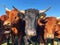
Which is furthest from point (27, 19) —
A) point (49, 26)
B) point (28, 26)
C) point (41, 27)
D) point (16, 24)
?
point (49, 26)

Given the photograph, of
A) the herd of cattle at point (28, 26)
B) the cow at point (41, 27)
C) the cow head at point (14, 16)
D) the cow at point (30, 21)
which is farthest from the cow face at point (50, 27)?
the cow head at point (14, 16)

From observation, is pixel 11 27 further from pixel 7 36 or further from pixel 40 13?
pixel 40 13

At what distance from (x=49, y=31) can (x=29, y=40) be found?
848 mm

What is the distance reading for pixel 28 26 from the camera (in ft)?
25.9

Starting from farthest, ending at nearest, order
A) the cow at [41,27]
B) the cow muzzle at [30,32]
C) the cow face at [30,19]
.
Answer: the cow at [41,27]
the cow face at [30,19]
the cow muzzle at [30,32]

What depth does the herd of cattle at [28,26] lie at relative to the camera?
786cm

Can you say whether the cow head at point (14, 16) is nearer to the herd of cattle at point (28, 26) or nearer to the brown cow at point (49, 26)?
the herd of cattle at point (28, 26)

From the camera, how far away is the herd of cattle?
309 inches

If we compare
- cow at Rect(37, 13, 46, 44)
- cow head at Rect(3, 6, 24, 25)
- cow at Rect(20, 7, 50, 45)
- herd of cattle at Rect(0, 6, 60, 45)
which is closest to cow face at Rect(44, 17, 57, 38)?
herd of cattle at Rect(0, 6, 60, 45)

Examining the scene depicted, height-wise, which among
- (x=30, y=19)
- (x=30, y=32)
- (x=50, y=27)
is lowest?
(x=30, y=32)

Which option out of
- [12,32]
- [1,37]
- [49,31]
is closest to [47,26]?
[49,31]

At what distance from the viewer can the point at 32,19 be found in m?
8.02

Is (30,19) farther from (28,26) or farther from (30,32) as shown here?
(30,32)

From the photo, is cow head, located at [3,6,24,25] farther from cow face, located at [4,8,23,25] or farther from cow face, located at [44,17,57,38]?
cow face, located at [44,17,57,38]
